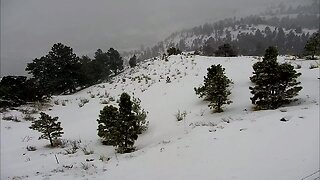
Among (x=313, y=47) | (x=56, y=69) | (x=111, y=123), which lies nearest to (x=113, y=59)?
(x=56, y=69)

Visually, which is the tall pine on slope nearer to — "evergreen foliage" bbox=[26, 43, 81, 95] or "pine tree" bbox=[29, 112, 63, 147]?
"pine tree" bbox=[29, 112, 63, 147]

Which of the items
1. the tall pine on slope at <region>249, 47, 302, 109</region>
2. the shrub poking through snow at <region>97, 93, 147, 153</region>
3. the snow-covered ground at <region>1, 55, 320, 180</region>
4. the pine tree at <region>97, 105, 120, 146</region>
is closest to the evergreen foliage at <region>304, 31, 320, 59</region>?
the snow-covered ground at <region>1, 55, 320, 180</region>

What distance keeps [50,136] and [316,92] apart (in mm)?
12613

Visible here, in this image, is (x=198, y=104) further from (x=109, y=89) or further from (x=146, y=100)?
(x=109, y=89)

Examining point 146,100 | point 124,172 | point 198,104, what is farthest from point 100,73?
point 124,172

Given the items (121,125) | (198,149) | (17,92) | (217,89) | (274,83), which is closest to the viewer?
(198,149)

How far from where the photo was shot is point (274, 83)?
12.8 meters

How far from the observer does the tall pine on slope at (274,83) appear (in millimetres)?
12656

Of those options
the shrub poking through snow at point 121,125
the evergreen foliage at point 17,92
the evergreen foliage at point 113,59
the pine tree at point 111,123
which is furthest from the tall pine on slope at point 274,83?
the evergreen foliage at point 113,59

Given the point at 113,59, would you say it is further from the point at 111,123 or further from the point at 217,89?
the point at 111,123

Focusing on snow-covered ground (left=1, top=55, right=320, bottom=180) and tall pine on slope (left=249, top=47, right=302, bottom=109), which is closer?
snow-covered ground (left=1, top=55, right=320, bottom=180)

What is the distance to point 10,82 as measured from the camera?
22859 mm

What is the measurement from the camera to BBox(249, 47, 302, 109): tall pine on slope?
12656mm

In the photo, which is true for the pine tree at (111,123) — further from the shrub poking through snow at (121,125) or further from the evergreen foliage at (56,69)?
the evergreen foliage at (56,69)
